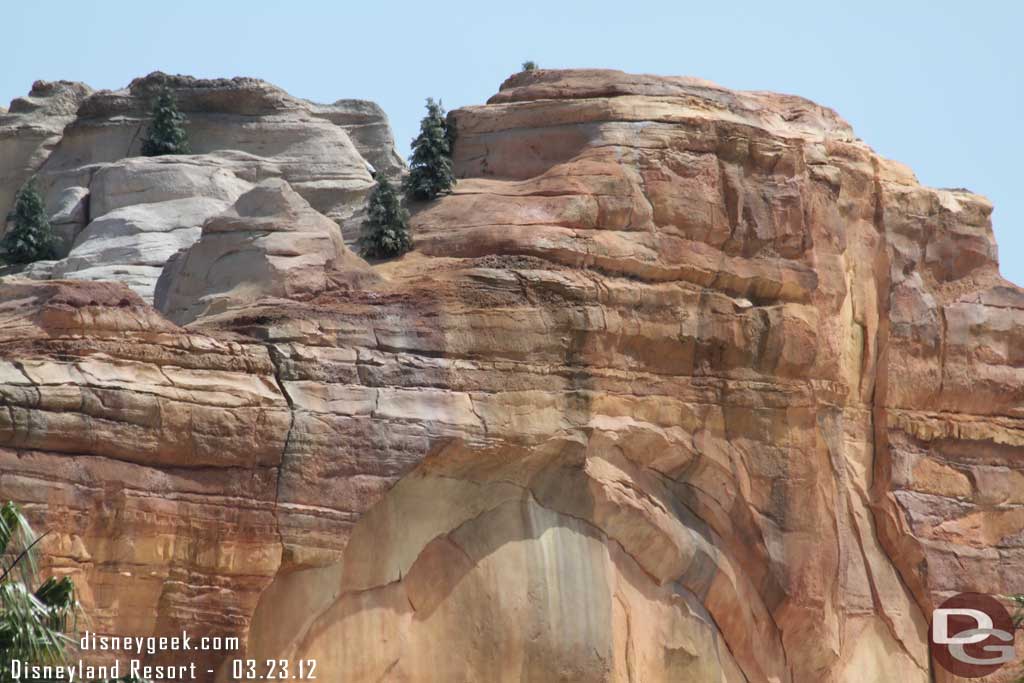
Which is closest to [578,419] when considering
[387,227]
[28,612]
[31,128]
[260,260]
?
[387,227]

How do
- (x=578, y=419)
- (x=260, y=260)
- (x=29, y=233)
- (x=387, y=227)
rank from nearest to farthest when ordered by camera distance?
(x=260, y=260) < (x=578, y=419) < (x=387, y=227) < (x=29, y=233)

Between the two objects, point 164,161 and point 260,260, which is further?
point 164,161

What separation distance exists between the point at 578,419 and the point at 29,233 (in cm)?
1276

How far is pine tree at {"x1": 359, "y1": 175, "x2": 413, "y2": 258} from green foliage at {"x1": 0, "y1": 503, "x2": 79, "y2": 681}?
12713 mm

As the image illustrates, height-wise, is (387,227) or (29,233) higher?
A: (29,233)

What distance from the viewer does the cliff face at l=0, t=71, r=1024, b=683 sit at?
3494cm

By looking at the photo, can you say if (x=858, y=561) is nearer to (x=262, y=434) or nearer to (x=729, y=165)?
(x=729, y=165)

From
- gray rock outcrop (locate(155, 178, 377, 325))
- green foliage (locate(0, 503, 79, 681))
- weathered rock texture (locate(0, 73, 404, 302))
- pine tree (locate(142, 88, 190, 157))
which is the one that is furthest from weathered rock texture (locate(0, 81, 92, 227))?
green foliage (locate(0, 503, 79, 681))

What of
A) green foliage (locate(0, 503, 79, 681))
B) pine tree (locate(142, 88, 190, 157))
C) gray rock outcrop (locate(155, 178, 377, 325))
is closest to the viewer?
green foliage (locate(0, 503, 79, 681))

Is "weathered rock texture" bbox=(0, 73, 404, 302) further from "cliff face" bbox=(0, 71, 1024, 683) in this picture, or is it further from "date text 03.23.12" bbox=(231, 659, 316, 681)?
"date text 03.23.12" bbox=(231, 659, 316, 681)

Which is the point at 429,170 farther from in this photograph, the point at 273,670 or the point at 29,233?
the point at 273,670

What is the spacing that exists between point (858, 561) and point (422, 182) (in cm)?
1110

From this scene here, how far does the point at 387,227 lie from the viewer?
40.8 metres

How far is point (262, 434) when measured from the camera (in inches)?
1404
